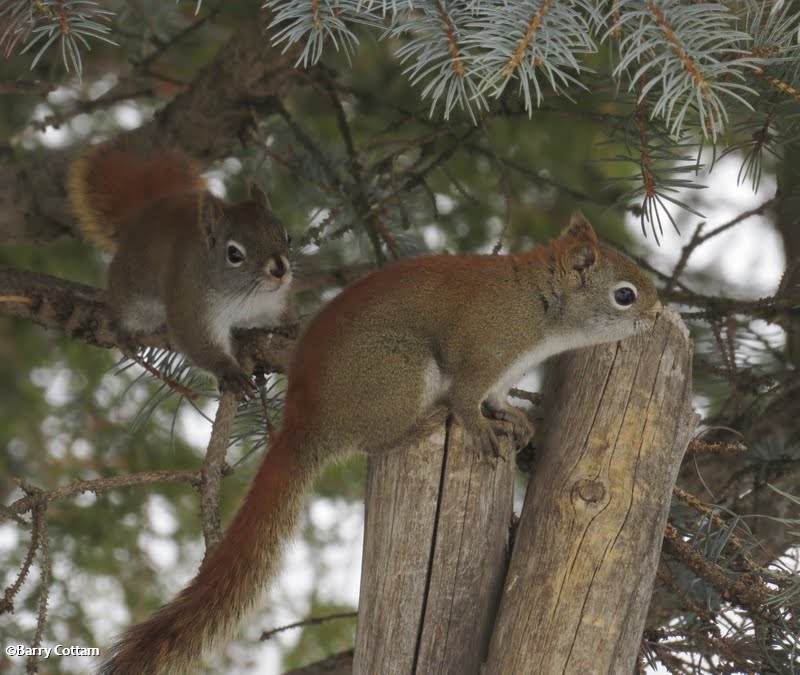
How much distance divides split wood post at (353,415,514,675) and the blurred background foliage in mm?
524

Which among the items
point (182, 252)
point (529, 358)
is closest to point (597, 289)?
point (529, 358)

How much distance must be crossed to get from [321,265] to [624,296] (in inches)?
43.5

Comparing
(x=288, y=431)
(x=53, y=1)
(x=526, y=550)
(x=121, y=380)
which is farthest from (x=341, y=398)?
(x=121, y=380)

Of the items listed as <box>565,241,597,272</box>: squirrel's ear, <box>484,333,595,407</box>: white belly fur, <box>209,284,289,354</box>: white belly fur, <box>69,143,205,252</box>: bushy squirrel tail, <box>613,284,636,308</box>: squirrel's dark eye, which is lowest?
<box>484,333,595,407</box>: white belly fur

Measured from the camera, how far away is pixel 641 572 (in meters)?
1.63

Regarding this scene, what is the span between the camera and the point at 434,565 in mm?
1662

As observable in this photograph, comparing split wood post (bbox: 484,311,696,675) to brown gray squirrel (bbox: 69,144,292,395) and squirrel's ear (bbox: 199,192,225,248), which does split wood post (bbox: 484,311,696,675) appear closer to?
brown gray squirrel (bbox: 69,144,292,395)

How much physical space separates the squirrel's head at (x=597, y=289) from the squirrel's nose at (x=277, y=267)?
57 cm

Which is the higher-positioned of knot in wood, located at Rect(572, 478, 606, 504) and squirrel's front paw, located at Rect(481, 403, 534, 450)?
squirrel's front paw, located at Rect(481, 403, 534, 450)

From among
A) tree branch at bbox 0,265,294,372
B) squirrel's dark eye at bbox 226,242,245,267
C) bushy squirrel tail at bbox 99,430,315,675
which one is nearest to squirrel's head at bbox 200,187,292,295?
squirrel's dark eye at bbox 226,242,245,267

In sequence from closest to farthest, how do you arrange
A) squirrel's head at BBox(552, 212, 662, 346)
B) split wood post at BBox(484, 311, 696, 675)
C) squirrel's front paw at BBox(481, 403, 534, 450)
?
split wood post at BBox(484, 311, 696, 675) < squirrel's front paw at BBox(481, 403, 534, 450) < squirrel's head at BBox(552, 212, 662, 346)

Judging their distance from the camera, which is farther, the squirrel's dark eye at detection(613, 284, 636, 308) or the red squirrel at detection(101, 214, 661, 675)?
the squirrel's dark eye at detection(613, 284, 636, 308)

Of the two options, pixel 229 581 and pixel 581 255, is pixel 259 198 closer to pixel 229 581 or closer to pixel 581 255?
pixel 581 255

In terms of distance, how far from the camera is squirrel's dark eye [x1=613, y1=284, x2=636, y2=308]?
197 cm
